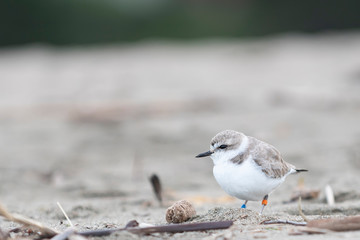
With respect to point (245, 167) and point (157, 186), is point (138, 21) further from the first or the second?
point (245, 167)

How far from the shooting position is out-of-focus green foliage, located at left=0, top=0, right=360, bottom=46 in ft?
67.1

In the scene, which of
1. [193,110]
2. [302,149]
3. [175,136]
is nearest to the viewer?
[302,149]

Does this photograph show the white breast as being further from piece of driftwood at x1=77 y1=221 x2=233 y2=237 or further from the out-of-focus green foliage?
the out-of-focus green foliage

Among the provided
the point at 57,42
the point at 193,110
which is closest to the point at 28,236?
the point at 193,110

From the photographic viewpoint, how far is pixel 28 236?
319 centimetres

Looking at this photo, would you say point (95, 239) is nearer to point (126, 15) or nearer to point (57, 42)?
point (57, 42)

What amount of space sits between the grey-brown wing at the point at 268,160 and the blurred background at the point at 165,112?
0.83m

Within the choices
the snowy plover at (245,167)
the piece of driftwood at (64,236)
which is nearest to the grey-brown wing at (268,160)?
the snowy plover at (245,167)

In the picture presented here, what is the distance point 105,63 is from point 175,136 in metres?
6.73

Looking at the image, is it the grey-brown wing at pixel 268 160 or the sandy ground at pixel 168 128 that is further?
the sandy ground at pixel 168 128

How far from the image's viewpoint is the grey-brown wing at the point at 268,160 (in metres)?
3.81

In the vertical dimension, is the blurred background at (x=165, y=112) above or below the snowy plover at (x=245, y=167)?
above

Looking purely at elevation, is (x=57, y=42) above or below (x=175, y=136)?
above

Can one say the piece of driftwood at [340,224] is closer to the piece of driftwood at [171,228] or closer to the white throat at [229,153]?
the piece of driftwood at [171,228]
